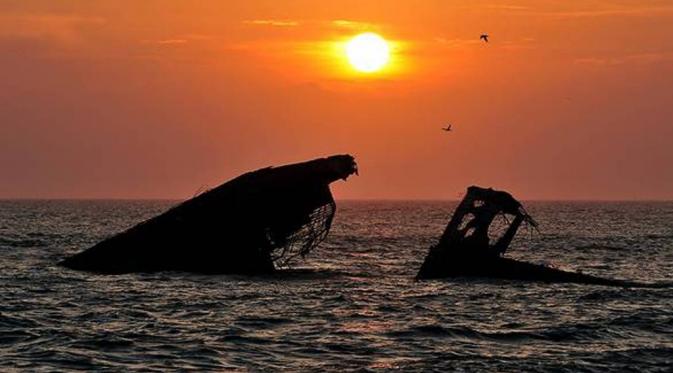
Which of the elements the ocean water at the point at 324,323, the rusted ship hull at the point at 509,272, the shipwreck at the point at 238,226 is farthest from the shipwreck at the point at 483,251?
the shipwreck at the point at 238,226

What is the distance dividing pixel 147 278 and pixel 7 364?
17081 mm

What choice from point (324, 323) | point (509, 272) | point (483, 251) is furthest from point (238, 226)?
point (324, 323)

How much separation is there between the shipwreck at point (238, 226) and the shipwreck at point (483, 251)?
4.14 meters

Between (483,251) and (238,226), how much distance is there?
8560 mm

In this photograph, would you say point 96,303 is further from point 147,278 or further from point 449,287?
point 449,287

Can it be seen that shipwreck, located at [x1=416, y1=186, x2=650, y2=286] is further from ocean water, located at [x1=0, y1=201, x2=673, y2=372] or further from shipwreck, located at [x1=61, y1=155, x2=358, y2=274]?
shipwreck, located at [x1=61, y1=155, x2=358, y2=274]

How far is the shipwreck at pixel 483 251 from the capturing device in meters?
37.8

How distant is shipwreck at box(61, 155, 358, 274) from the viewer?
129ft

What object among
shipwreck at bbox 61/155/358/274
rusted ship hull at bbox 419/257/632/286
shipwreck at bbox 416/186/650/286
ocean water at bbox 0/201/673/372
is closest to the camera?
ocean water at bbox 0/201/673/372

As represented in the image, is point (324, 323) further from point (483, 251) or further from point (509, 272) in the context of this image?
point (509, 272)

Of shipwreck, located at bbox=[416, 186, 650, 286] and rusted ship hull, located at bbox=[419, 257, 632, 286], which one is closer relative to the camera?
shipwreck, located at bbox=[416, 186, 650, 286]

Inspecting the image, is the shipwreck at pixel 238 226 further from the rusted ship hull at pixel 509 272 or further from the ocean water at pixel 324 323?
the rusted ship hull at pixel 509 272

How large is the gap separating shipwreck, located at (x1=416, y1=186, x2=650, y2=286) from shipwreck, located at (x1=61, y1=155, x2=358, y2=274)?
414 centimetres

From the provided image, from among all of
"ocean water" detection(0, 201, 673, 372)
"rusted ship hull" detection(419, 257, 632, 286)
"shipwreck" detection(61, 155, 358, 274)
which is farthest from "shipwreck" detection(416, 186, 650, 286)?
"shipwreck" detection(61, 155, 358, 274)
